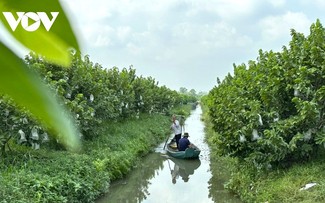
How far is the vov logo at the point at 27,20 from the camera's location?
0.19 metres

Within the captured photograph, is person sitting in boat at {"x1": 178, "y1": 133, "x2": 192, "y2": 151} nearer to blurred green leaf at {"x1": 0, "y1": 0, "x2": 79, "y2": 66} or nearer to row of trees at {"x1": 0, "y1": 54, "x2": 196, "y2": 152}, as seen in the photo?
row of trees at {"x1": 0, "y1": 54, "x2": 196, "y2": 152}

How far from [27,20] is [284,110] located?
7414mm

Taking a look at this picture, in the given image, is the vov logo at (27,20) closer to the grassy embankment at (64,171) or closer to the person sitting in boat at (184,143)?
the grassy embankment at (64,171)

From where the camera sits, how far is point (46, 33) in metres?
0.19

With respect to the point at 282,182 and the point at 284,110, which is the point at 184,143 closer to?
the point at 284,110

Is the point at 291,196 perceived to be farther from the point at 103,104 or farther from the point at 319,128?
the point at 103,104

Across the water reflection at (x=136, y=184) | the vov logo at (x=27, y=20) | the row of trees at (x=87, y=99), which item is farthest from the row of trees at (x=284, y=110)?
the vov logo at (x=27, y=20)

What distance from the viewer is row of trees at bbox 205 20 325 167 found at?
6.44 meters

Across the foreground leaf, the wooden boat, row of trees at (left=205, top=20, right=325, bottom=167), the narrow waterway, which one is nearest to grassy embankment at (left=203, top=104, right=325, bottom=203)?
row of trees at (left=205, top=20, right=325, bottom=167)

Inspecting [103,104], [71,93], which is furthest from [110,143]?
[71,93]

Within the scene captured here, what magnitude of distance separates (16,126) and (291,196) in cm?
479

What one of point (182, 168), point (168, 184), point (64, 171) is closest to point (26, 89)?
point (64, 171)

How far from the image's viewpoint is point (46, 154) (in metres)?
7.67

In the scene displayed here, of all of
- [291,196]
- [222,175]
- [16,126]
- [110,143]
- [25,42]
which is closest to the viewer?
[25,42]
